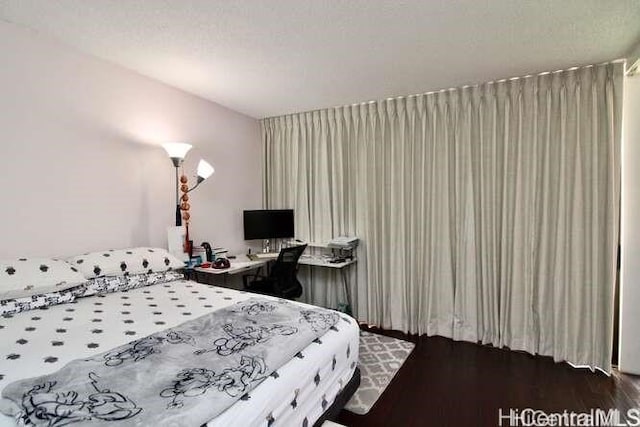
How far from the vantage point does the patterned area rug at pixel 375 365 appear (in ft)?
7.13

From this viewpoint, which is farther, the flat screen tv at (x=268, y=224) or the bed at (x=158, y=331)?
the flat screen tv at (x=268, y=224)

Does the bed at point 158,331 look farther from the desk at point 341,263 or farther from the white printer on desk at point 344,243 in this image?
the white printer on desk at point 344,243

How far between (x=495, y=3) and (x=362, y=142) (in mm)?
1938

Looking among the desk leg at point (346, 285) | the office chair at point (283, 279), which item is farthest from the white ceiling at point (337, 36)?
the desk leg at point (346, 285)

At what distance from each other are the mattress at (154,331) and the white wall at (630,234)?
2343 millimetres

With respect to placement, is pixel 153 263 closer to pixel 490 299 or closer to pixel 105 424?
pixel 105 424

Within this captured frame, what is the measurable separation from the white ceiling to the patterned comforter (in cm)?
190

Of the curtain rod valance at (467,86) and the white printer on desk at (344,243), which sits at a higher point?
the curtain rod valance at (467,86)

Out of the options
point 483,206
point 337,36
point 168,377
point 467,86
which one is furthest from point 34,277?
point 467,86

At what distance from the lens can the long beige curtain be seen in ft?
8.55

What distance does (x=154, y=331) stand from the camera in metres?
1.67

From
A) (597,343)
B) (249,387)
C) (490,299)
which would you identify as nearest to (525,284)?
(490,299)

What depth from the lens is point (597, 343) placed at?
258 centimetres

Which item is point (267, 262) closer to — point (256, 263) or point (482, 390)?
point (256, 263)
